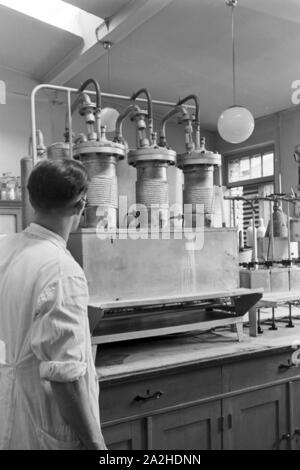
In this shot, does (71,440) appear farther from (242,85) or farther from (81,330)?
(242,85)

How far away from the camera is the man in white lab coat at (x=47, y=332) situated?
105 cm

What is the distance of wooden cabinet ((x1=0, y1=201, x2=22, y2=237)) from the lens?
4.39m

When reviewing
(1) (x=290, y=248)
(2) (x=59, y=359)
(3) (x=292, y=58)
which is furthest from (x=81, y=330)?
(3) (x=292, y=58)

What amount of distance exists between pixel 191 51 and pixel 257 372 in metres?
3.34

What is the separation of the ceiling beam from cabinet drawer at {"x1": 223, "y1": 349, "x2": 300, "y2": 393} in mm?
2715

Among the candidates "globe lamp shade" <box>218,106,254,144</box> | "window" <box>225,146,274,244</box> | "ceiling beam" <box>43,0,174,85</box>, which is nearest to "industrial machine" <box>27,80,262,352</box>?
"globe lamp shade" <box>218,106,254,144</box>

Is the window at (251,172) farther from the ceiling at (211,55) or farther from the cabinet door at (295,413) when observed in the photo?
the cabinet door at (295,413)

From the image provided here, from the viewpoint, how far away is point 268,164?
621 centimetres

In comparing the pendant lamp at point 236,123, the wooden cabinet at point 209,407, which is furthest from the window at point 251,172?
the wooden cabinet at point 209,407

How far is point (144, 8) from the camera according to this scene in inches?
137

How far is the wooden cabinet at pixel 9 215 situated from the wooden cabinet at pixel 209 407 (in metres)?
3.05

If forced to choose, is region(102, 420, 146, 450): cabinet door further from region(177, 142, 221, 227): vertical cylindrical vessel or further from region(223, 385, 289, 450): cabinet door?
region(177, 142, 221, 227): vertical cylindrical vessel

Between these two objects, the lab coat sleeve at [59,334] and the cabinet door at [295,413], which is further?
the cabinet door at [295,413]

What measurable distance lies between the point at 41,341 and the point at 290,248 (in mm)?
2059
